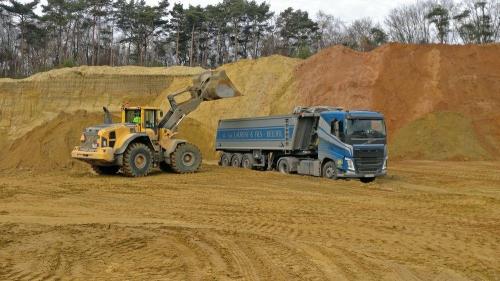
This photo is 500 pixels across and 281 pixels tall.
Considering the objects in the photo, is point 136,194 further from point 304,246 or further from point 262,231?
point 304,246

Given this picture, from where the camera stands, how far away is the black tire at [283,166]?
2123cm

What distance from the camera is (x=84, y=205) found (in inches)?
509

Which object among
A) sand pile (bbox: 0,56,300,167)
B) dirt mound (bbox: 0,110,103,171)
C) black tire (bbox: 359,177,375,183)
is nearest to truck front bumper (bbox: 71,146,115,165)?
dirt mound (bbox: 0,110,103,171)

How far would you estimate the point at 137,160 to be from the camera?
19.5 m

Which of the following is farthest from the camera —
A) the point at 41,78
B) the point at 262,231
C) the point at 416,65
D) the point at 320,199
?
the point at 41,78

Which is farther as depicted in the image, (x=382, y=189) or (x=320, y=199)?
(x=382, y=189)

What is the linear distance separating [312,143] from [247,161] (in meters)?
4.30

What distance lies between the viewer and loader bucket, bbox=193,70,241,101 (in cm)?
2144

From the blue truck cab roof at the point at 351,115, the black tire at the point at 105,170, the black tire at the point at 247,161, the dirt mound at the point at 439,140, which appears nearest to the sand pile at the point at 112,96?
the black tire at the point at 247,161

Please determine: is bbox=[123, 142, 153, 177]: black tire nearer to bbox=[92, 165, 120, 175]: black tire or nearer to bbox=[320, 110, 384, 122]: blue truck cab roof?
bbox=[92, 165, 120, 175]: black tire

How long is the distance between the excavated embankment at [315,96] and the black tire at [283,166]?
9272 millimetres

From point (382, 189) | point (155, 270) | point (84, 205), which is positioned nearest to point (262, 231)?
point (155, 270)

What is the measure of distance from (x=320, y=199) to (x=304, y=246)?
590 centimetres

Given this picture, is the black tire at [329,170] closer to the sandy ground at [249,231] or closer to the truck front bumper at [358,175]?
the truck front bumper at [358,175]
